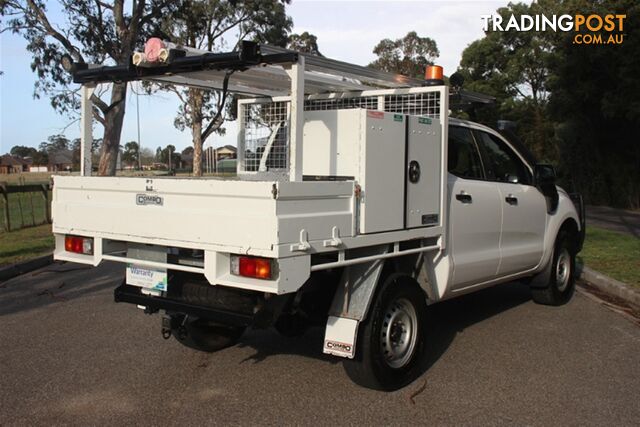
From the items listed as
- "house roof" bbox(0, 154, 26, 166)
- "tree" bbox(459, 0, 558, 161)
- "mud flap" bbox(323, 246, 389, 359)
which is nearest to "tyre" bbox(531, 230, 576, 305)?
"mud flap" bbox(323, 246, 389, 359)

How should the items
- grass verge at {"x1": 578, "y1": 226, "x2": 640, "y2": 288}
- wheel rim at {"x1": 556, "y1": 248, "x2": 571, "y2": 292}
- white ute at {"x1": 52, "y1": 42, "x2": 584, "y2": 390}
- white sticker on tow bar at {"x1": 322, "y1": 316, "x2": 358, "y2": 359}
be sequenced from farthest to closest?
grass verge at {"x1": 578, "y1": 226, "x2": 640, "y2": 288}, wheel rim at {"x1": 556, "y1": 248, "x2": 571, "y2": 292}, white sticker on tow bar at {"x1": 322, "y1": 316, "x2": 358, "y2": 359}, white ute at {"x1": 52, "y1": 42, "x2": 584, "y2": 390}

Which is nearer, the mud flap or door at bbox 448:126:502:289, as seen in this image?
the mud flap

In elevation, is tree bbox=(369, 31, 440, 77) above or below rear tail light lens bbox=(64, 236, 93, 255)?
above

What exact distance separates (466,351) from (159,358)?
2748 mm

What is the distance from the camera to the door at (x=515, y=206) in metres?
6.27

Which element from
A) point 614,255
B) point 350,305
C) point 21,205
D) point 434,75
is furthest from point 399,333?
point 21,205

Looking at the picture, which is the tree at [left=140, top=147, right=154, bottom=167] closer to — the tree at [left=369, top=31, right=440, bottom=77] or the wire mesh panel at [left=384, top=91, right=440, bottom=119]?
the wire mesh panel at [left=384, top=91, right=440, bottom=119]

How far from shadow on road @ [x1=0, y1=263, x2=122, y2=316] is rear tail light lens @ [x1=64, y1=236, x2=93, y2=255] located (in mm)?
2784

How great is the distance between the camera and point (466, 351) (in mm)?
5707

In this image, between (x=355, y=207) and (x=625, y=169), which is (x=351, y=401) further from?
(x=625, y=169)

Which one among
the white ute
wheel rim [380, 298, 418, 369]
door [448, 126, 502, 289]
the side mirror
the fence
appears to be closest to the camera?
the white ute

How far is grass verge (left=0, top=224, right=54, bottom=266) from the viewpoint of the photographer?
1106 cm

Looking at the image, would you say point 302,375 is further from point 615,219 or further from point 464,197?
point 615,219

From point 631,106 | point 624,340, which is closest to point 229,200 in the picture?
point 624,340
